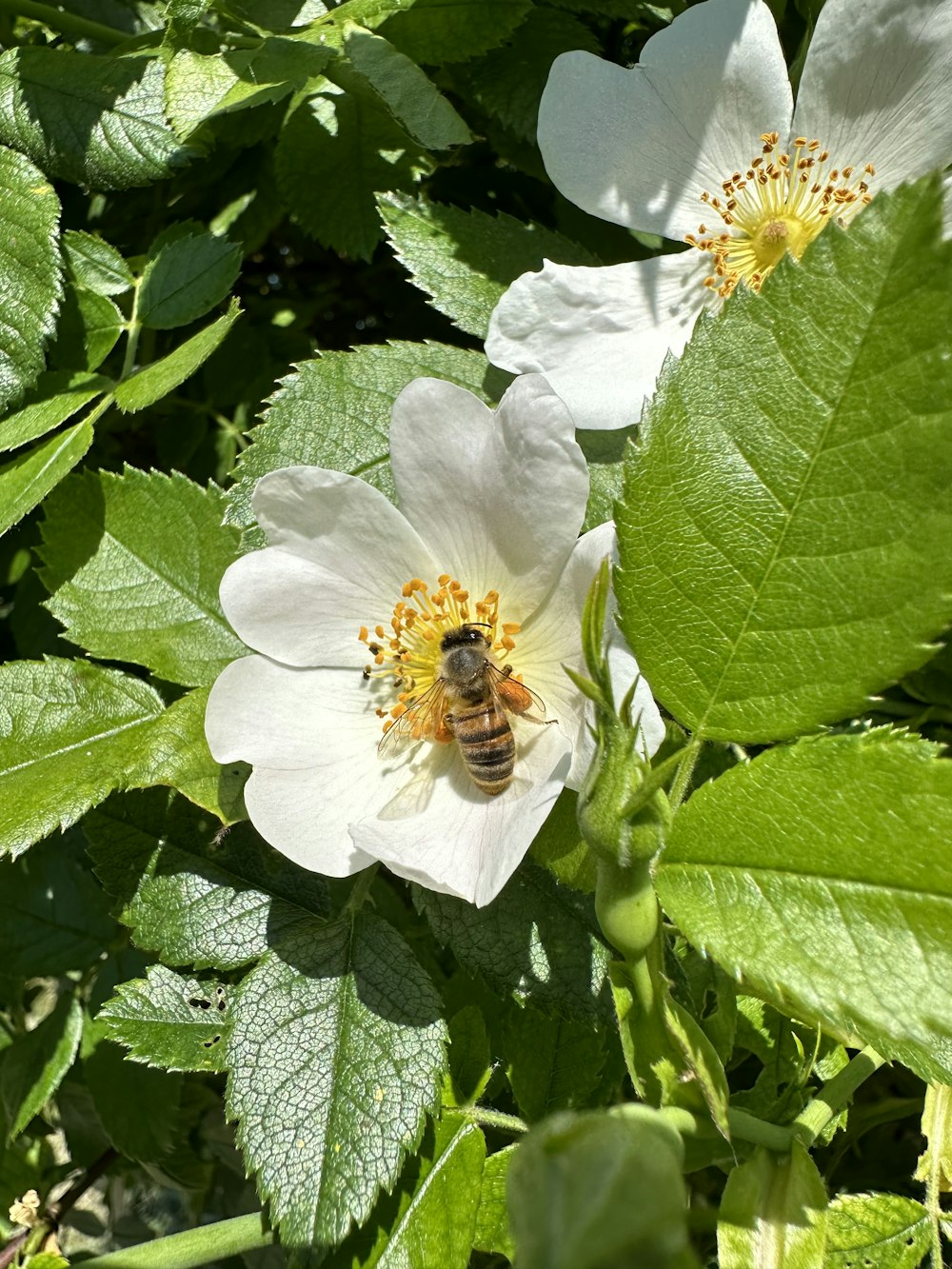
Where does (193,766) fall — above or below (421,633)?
below

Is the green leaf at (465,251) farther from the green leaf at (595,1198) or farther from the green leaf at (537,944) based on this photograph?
the green leaf at (595,1198)

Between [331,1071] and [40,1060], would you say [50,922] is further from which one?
[331,1071]

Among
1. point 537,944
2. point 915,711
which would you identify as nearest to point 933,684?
point 915,711

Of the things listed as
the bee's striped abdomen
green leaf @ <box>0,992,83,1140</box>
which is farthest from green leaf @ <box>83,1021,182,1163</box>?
the bee's striped abdomen

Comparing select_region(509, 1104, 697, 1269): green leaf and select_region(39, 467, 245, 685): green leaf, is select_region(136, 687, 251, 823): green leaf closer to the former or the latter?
select_region(39, 467, 245, 685): green leaf

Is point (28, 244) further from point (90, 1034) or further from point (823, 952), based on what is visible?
point (823, 952)

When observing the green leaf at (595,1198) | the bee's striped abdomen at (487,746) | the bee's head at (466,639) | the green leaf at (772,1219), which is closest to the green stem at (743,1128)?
the green leaf at (772,1219)

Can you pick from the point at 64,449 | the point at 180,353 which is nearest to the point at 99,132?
the point at 180,353
